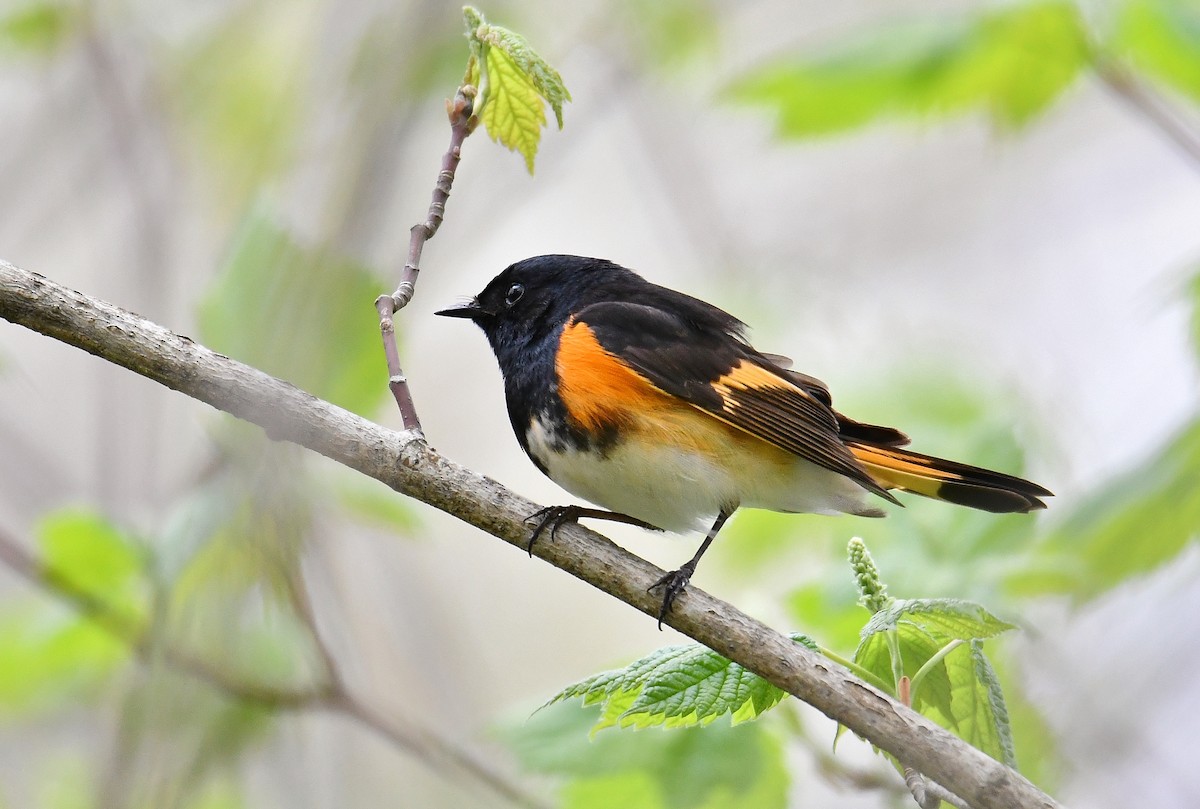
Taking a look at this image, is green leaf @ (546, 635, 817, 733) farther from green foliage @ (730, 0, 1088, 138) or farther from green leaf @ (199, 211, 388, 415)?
green foliage @ (730, 0, 1088, 138)

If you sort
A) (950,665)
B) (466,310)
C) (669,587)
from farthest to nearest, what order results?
(466,310) → (669,587) → (950,665)

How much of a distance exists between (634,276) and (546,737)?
1.22m

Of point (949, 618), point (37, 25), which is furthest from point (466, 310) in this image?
point (37, 25)

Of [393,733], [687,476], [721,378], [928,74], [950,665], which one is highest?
[928,74]

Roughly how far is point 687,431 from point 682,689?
0.88 meters

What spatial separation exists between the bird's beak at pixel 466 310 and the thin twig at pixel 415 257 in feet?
3.06

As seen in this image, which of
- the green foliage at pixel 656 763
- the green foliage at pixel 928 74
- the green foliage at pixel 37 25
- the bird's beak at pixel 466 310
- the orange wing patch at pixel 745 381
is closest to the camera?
the green foliage at pixel 656 763

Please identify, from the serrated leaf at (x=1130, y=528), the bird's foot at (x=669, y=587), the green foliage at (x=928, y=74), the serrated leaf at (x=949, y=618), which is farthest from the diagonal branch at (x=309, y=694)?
the green foliage at (x=928, y=74)

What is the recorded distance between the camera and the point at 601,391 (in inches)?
93.6

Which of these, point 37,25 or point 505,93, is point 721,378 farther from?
point 37,25

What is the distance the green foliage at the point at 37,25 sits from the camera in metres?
3.43

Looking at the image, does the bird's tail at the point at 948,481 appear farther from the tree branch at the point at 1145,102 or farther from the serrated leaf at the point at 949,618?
the tree branch at the point at 1145,102

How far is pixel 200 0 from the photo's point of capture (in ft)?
15.1

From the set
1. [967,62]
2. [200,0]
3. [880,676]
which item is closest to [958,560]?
[880,676]
